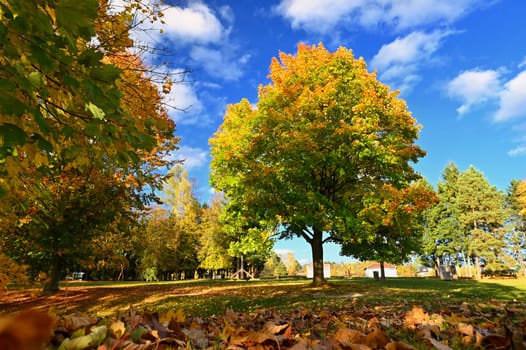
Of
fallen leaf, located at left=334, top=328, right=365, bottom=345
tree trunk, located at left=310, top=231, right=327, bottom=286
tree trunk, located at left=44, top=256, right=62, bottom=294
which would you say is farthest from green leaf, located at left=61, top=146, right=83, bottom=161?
tree trunk, located at left=44, top=256, right=62, bottom=294

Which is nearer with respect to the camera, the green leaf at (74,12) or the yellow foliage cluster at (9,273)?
the green leaf at (74,12)

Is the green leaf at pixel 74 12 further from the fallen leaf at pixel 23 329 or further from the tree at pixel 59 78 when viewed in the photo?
the fallen leaf at pixel 23 329

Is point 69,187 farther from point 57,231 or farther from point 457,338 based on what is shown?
point 457,338

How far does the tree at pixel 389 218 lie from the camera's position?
1305 cm

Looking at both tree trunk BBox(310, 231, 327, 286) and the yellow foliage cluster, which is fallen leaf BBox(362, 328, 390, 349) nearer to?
the yellow foliage cluster

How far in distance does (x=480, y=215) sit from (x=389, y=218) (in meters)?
43.1

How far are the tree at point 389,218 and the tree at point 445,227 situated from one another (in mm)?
35780

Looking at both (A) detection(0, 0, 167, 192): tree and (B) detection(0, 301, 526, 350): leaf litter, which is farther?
(A) detection(0, 0, 167, 192): tree

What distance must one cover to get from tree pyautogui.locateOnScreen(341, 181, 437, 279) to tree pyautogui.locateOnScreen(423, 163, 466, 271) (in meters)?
35.8

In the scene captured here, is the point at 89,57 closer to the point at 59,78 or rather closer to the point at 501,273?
the point at 59,78

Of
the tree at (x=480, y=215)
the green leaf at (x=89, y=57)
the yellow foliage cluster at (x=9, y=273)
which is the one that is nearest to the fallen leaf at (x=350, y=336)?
the green leaf at (x=89, y=57)

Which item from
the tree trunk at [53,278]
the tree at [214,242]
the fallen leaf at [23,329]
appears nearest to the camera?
the fallen leaf at [23,329]

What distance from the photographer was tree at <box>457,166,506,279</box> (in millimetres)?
46219

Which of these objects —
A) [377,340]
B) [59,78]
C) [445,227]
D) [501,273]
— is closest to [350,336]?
[377,340]
